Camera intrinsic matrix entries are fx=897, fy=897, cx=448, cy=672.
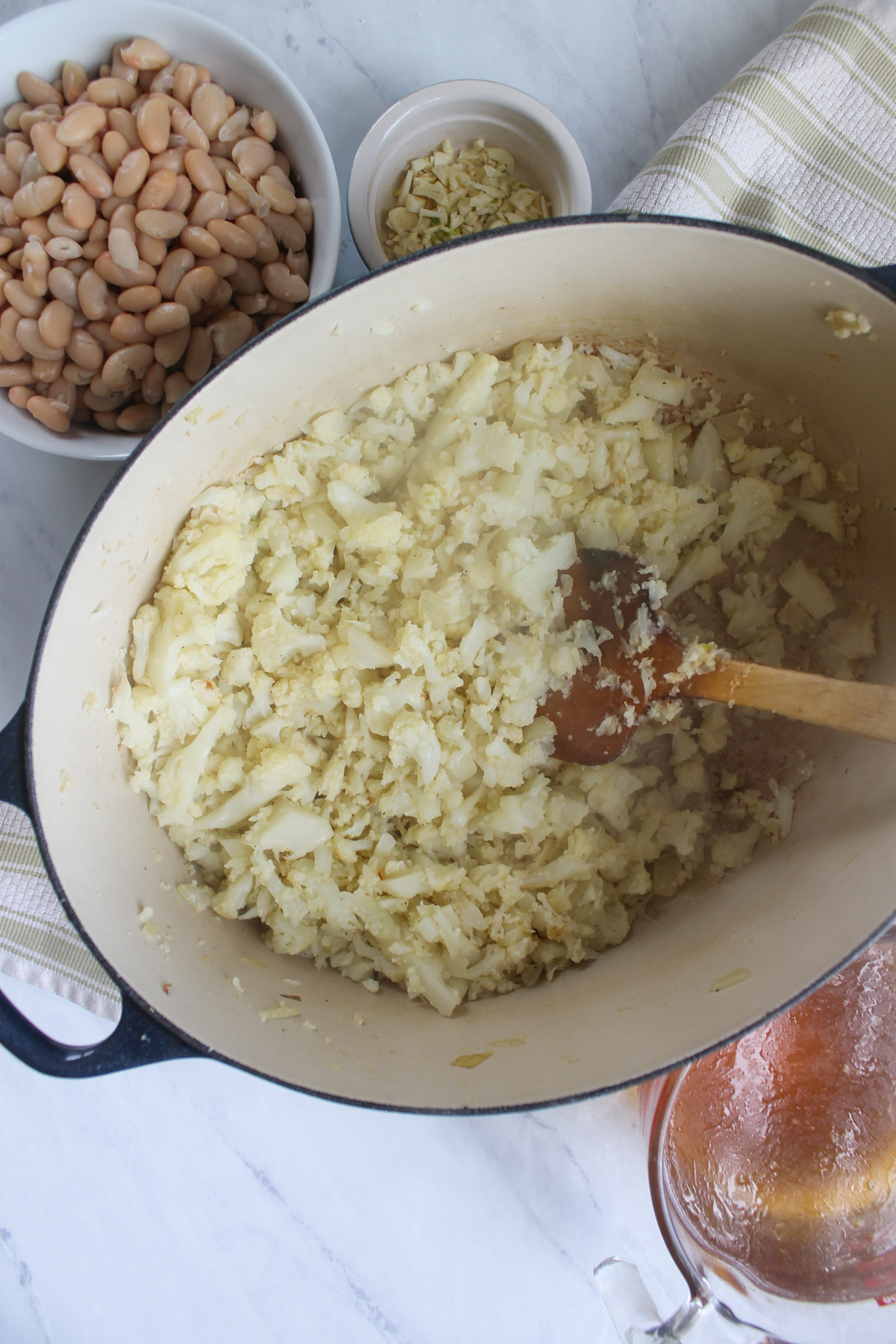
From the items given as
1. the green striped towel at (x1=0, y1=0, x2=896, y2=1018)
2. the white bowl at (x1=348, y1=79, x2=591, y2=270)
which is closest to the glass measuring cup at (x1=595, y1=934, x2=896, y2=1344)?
the green striped towel at (x1=0, y1=0, x2=896, y2=1018)

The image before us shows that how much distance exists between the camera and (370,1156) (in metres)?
1.18

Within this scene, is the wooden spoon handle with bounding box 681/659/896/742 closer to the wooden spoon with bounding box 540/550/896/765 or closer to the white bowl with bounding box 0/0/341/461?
the wooden spoon with bounding box 540/550/896/765

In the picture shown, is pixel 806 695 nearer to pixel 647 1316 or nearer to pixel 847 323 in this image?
pixel 847 323

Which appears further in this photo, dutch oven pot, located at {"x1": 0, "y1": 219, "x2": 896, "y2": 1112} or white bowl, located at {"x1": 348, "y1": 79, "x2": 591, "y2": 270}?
white bowl, located at {"x1": 348, "y1": 79, "x2": 591, "y2": 270}

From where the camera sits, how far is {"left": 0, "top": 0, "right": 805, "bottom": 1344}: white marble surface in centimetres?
118

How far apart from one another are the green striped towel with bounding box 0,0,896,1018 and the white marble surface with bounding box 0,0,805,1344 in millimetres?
176

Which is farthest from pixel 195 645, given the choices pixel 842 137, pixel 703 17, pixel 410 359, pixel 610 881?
pixel 703 17

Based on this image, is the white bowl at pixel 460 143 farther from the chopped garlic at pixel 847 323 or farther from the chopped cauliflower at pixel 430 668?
the chopped garlic at pixel 847 323

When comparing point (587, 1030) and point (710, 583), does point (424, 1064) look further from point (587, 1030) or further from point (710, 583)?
point (710, 583)

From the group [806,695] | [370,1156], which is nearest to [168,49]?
[806,695]

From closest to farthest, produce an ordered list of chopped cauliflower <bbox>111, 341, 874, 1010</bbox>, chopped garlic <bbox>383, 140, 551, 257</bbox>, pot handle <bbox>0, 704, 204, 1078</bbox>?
pot handle <bbox>0, 704, 204, 1078</bbox>, chopped cauliflower <bbox>111, 341, 874, 1010</bbox>, chopped garlic <bbox>383, 140, 551, 257</bbox>

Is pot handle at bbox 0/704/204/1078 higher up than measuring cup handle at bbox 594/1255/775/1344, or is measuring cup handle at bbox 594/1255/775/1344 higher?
pot handle at bbox 0/704/204/1078

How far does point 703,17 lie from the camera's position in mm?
1193

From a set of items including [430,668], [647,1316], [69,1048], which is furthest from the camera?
[647,1316]
